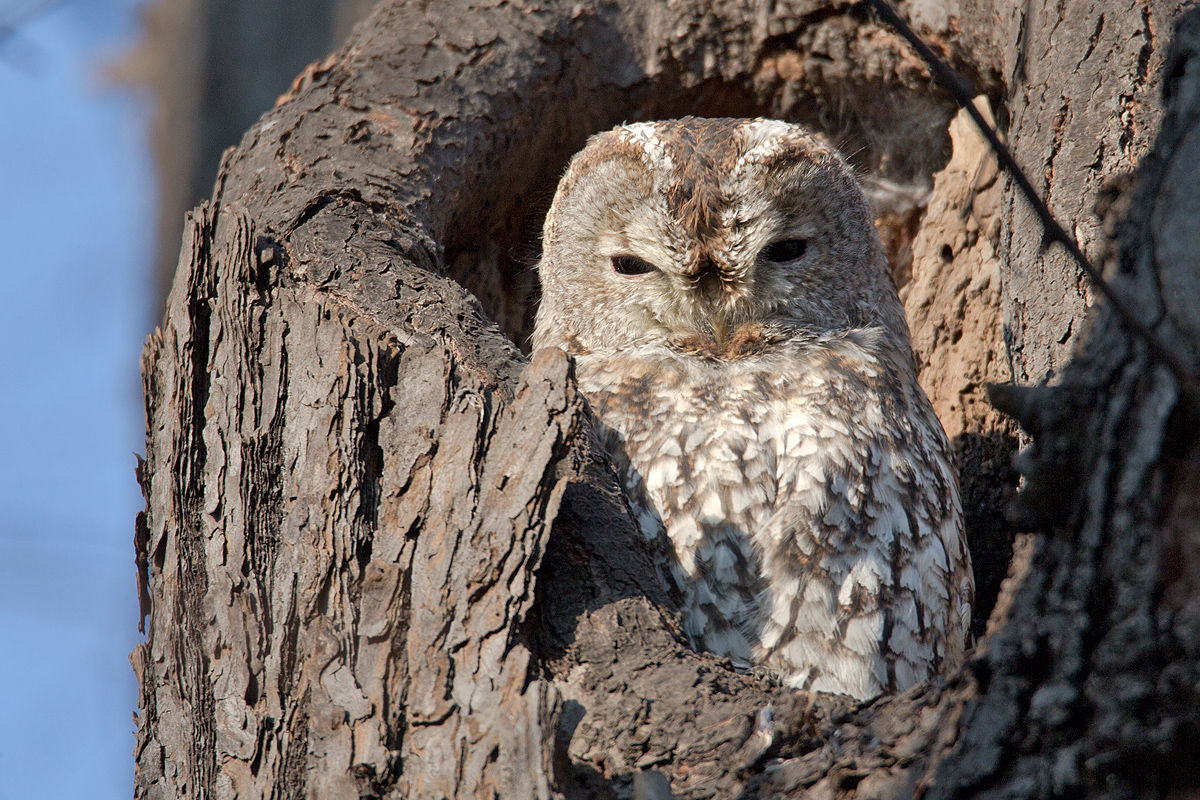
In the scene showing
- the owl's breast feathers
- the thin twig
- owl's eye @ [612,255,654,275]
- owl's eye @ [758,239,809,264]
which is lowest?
the thin twig

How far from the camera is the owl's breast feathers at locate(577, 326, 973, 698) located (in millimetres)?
2234

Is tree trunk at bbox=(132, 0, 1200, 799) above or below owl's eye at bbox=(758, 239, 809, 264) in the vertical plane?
below

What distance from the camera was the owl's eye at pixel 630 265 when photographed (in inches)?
108

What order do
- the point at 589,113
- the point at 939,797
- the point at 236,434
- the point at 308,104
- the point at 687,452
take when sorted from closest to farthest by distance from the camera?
the point at 939,797, the point at 236,434, the point at 687,452, the point at 308,104, the point at 589,113

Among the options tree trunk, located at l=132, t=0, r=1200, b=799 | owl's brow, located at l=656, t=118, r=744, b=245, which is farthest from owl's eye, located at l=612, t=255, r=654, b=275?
tree trunk, located at l=132, t=0, r=1200, b=799

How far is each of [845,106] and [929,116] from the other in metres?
0.29

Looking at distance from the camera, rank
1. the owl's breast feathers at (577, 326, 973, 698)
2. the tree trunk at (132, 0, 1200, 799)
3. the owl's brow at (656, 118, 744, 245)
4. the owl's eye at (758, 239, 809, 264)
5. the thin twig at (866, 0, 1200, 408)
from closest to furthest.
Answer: the thin twig at (866, 0, 1200, 408)
the tree trunk at (132, 0, 1200, 799)
the owl's breast feathers at (577, 326, 973, 698)
the owl's brow at (656, 118, 744, 245)
the owl's eye at (758, 239, 809, 264)

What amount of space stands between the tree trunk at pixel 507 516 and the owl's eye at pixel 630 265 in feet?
1.59

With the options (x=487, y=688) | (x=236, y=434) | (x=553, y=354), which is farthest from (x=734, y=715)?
(x=236, y=434)

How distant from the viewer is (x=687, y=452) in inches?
93.7

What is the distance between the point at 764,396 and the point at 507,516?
956 mm

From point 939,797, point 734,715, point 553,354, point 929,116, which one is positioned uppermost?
point 929,116

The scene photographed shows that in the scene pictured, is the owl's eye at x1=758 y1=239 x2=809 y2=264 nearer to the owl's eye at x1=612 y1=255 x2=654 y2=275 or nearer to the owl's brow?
the owl's brow

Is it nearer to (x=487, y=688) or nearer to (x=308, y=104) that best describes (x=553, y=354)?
(x=487, y=688)
